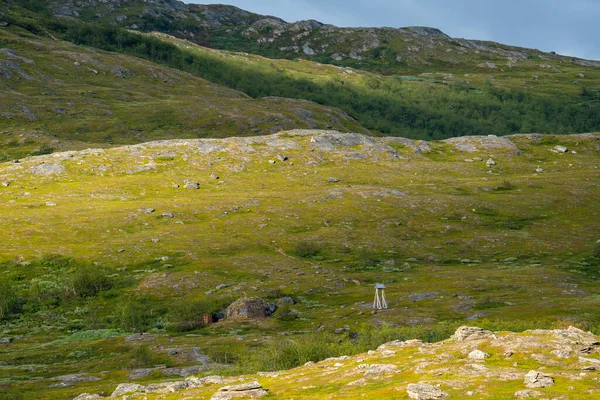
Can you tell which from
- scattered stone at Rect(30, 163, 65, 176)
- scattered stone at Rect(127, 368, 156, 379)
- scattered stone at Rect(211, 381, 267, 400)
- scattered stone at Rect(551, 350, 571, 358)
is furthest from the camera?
scattered stone at Rect(30, 163, 65, 176)

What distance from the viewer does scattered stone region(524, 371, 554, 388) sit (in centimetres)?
2614

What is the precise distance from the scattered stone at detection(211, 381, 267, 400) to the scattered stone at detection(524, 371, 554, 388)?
1341 cm

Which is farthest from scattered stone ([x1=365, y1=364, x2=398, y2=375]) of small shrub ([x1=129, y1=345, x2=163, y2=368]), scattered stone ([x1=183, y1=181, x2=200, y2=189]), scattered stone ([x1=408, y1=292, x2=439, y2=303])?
scattered stone ([x1=183, y1=181, x2=200, y2=189])

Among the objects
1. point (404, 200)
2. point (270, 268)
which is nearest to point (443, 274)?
point (270, 268)

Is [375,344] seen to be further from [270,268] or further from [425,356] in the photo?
[270,268]

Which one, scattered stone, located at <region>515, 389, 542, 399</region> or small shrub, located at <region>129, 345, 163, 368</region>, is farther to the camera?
small shrub, located at <region>129, 345, 163, 368</region>

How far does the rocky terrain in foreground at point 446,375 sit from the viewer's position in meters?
26.4

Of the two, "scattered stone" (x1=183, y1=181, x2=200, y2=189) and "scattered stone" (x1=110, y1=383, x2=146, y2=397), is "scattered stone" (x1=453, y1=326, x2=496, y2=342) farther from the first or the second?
"scattered stone" (x1=183, y1=181, x2=200, y2=189)

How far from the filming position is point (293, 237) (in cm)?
10738

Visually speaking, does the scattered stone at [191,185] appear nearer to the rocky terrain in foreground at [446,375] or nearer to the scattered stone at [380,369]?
the rocky terrain in foreground at [446,375]

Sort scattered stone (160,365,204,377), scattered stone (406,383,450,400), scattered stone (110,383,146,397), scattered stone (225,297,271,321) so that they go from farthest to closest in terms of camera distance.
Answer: scattered stone (225,297,271,321) < scattered stone (160,365,204,377) < scattered stone (110,383,146,397) < scattered stone (406,383,450,400)

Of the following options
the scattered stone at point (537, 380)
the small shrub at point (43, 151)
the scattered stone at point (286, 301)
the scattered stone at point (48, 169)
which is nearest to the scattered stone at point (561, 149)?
the scattered stone at point (286, 301)

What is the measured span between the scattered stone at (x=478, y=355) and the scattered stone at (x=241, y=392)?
469 inches

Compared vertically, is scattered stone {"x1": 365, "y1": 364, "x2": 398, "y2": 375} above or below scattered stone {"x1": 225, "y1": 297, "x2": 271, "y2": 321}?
above
